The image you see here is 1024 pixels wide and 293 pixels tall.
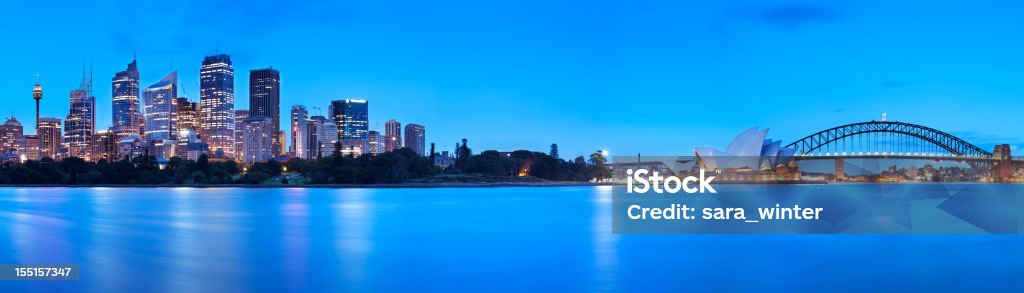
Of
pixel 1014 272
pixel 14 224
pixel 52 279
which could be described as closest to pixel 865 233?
pixel 1014 272

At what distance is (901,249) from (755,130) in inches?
2049

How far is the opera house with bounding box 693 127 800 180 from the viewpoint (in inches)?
2725

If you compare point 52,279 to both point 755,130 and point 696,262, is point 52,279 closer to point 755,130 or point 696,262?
point 696,262

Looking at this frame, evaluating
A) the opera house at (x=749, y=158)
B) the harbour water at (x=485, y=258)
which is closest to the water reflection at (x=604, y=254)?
the harbour water at (x=485, y=258)

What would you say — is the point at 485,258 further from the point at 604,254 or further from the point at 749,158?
the point at 749,158

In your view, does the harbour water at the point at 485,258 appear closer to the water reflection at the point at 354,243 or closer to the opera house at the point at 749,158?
the water reflection at the point at 354,243

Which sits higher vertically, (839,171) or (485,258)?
(839,171)

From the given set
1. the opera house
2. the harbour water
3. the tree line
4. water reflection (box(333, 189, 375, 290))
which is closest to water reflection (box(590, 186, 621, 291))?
the harbour water

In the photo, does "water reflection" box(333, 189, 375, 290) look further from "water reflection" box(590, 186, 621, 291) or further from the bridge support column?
Answer: the bridge support column

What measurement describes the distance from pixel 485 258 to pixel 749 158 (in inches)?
2339

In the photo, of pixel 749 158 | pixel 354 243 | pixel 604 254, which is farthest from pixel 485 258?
pixel 749 158

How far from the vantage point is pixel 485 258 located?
16516 millimetres

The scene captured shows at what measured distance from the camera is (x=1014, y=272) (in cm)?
1403

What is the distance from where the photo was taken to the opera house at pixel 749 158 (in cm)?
6922
